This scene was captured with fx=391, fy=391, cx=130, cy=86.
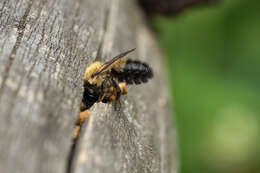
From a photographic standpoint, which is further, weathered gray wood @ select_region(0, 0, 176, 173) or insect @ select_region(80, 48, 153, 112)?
insect @ select_region(80, 48, 153, 112)

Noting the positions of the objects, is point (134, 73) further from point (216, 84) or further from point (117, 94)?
point (216, 84)

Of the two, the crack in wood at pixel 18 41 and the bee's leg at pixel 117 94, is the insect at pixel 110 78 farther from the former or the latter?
the crack in wood at pixel 18 41

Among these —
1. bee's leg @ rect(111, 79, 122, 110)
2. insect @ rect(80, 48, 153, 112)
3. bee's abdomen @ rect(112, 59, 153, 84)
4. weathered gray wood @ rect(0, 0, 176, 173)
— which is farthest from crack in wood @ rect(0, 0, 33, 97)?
bee's abdomen @ rect(112, 59, 153, 84)

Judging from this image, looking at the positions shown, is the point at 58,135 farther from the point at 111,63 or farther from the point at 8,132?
the point at 111,63

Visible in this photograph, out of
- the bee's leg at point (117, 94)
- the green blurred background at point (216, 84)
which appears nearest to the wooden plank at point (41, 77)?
the bee's leg at point (117, 94)

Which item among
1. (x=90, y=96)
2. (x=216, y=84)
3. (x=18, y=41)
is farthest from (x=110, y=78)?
(x=216, y=84)

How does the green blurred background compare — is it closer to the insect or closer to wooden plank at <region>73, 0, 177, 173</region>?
wooden plank at <region>73, 0, 177, 173</region>
